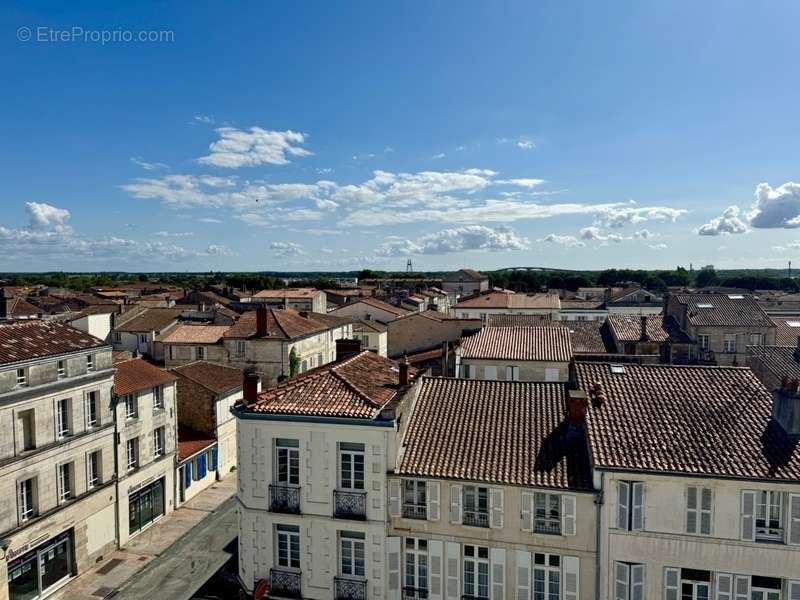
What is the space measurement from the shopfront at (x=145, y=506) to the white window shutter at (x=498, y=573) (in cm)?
1981

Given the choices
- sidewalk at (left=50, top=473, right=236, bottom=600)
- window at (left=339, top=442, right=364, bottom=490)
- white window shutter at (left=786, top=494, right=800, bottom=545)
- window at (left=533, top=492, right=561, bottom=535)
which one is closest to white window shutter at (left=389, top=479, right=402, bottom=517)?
window at (left=339, top=442, right=364, bottom=490)

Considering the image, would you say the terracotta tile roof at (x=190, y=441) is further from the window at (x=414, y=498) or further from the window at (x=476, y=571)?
the window at (x=476, y=571)

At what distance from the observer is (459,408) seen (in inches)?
778

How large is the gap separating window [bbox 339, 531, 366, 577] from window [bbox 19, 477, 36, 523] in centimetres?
1352

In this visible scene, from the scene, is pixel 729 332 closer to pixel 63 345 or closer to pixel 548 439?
pixel 548 439

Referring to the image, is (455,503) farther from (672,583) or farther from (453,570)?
(672,583)

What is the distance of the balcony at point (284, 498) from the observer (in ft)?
57.5

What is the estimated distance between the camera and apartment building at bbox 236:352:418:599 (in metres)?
17.1

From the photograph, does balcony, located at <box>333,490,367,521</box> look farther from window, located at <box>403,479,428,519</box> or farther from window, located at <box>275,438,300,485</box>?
window, located at <box>275,438,300,485</box>

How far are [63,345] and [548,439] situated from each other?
20.3 m

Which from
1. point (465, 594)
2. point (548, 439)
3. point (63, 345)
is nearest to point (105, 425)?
point (63, 345)

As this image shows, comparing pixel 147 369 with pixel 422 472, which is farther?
pixel 147 369

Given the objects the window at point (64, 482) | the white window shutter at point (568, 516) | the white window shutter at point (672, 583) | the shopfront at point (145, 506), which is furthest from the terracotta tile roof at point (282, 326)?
the white window shutter at point (672, 583)

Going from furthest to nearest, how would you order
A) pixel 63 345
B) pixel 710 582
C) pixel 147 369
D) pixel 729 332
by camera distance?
1. pixel 729 332
2. pixel 147 369
3. pixel 63 345
4. pixel 710 582
